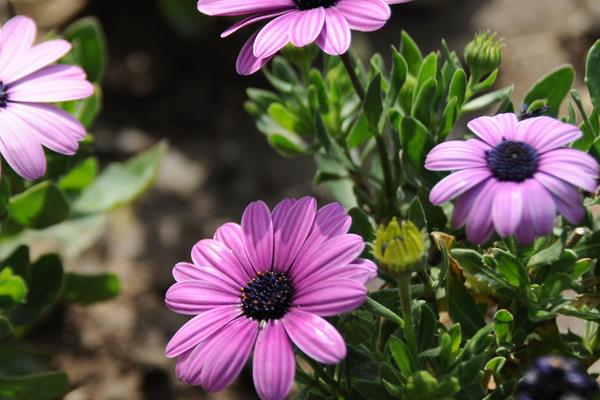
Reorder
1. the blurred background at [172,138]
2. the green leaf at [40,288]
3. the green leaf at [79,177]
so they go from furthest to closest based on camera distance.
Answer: the blurred background at [172,138], the green leaf at [79,177], the green leaf at [40,288]

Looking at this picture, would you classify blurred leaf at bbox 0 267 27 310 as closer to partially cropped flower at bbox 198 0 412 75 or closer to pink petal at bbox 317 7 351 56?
partially cropped flower at bbox 198 0 412 75

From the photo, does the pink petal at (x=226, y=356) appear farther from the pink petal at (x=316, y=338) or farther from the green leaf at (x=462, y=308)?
the green leaf at (x=462, y=308)

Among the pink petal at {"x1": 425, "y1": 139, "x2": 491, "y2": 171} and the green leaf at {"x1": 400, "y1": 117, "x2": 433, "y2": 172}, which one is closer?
the pink petal at {"x1": 425, "y1": 139, "x2": 491, "y2": 171}

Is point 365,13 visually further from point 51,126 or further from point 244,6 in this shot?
point 51,126

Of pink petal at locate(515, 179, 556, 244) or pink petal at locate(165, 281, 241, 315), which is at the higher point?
pink petal at locate(165, 281, 241, 315)

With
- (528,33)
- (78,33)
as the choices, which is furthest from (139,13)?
(528,33)

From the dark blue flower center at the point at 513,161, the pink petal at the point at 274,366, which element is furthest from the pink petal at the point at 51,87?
the dark blue flower center at the point at 513,161

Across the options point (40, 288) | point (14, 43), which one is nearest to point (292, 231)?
point (14, 43)

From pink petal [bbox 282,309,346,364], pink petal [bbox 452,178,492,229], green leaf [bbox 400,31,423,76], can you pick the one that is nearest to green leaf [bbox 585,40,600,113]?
green leaf [bbox 400,31,423,76]
